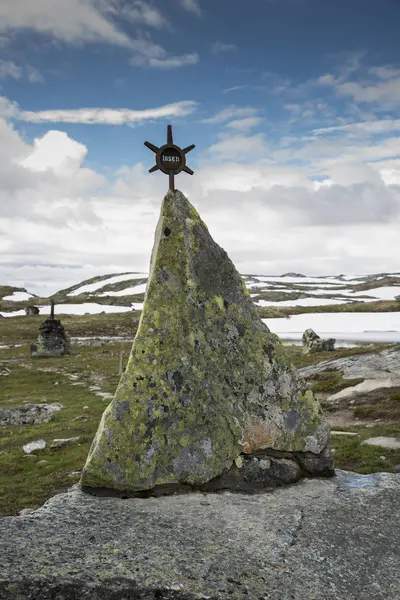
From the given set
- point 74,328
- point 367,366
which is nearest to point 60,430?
point 367,366

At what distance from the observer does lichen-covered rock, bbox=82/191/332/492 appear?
35.3 feet

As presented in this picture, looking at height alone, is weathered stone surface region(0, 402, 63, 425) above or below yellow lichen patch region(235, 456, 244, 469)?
below

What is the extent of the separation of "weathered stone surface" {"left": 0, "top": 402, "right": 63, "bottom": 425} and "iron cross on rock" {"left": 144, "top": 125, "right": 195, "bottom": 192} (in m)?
22.3

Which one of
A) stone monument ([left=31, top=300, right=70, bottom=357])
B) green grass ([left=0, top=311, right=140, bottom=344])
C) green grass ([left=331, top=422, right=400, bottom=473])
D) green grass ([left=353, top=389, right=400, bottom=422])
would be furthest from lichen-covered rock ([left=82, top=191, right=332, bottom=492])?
green grass ([left=0, top=311, right=140, bottom=344])

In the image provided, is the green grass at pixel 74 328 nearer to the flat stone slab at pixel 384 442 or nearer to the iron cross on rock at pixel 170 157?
the flat stone slab at pixel 384 442

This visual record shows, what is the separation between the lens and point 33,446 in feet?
71.5

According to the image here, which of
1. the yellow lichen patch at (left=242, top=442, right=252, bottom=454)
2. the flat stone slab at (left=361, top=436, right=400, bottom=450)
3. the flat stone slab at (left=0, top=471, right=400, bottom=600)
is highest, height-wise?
the yellow lichen patch at (left=242, top=442, right=252, bottom=454)

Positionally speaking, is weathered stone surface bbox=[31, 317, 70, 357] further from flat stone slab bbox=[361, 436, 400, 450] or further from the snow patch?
flat stone slab bbox=[361, 436, 400, 450]

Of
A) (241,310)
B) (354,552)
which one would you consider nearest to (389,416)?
(241,310)

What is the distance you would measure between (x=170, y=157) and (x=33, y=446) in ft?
51.4

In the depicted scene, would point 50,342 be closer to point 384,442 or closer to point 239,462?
point 384,442

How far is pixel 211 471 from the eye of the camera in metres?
11.1

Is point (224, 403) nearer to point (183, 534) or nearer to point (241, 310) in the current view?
point (241, 310)

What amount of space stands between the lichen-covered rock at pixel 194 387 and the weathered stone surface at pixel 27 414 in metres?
21.2
